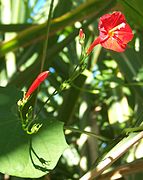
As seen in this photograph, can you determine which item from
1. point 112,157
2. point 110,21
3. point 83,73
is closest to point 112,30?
point 110,21

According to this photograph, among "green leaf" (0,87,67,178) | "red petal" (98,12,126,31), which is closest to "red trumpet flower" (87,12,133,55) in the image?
"red petal" (98,12,126,31)

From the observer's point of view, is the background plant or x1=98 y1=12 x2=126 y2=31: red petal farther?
the background plant

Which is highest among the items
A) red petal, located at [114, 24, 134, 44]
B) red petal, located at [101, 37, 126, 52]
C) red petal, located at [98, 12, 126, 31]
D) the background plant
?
red petal, located at [98, 12, 126, 31]

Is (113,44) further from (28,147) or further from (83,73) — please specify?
(83,73)

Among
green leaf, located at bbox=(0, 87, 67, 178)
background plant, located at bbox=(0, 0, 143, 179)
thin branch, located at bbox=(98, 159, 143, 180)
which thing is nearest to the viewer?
green leaf, located at bbox=(0, 87, 67, 178)

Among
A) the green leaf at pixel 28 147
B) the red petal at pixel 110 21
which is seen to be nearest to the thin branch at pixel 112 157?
the green leaf at pixel 28 147

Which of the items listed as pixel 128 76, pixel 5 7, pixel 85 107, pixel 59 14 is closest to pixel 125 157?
pixel 128 76

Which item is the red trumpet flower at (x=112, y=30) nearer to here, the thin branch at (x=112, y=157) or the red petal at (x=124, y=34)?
the red petal at (x=124, y=34)

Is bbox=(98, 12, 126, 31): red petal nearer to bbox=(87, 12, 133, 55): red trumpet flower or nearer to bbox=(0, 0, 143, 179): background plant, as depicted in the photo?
bbox=(87, 12, 133, 55): red trumpet flower
